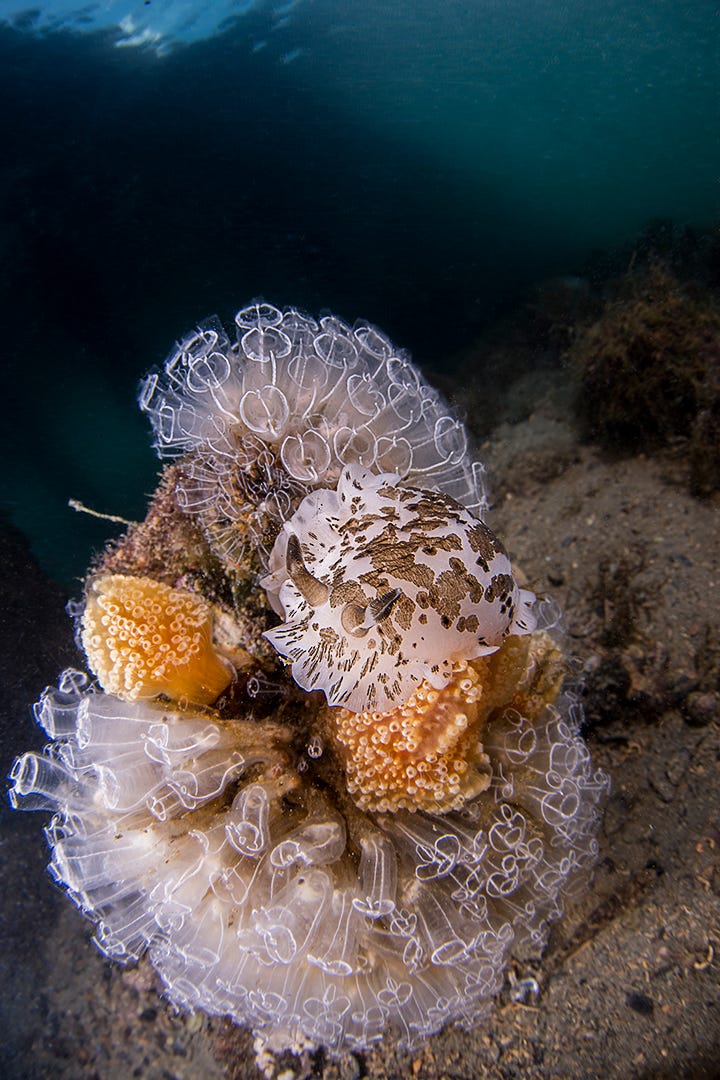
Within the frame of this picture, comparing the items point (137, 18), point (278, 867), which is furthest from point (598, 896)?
point (137, 18)

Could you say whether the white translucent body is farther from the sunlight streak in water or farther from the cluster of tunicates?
the sunlight streak in water

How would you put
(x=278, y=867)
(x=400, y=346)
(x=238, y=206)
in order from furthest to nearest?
(x=238, y=206) < (x=400, y=346) < (x=278, y=867)

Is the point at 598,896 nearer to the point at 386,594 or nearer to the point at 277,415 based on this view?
the point at 386,594

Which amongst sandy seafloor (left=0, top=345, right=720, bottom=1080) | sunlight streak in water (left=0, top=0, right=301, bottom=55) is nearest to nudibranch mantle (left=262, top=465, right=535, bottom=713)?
sandy seafloor (left=0, top=345, right=720, bottom=1080)

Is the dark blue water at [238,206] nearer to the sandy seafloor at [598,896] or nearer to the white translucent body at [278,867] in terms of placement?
the sandy seafloor at [598,896]

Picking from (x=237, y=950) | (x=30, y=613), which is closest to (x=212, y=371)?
(x=237, y=950)

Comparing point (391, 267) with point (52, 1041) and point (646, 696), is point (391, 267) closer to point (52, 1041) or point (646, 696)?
point (646, 696)
